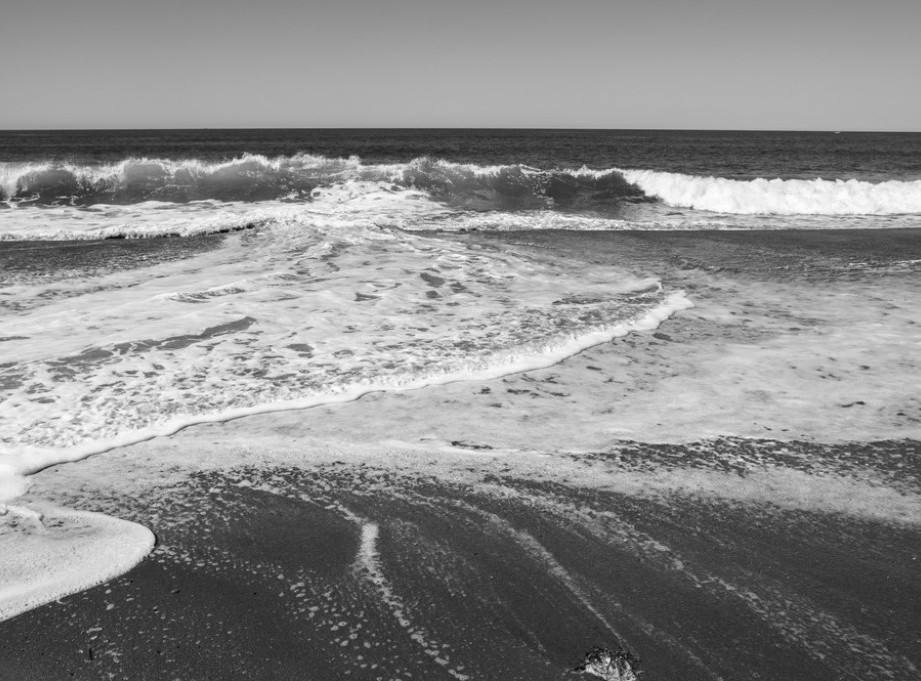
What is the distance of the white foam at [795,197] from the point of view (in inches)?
643

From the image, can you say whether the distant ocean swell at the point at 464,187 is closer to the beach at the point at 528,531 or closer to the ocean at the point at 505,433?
the ocean at the point at 505,433

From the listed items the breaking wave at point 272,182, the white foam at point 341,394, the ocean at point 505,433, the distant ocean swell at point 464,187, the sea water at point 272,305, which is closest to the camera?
the ocean at point 505,433

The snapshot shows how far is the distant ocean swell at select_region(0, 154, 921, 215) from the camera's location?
16.5 metres

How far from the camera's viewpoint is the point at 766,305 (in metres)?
6.16

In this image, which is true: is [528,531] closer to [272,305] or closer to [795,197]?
[272,305]

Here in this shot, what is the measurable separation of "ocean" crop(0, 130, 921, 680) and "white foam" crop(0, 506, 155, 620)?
0.01 metres

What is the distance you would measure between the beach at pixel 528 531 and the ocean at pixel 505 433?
1 cm

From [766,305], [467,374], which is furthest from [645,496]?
[766,305]

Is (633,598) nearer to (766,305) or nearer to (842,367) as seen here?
(842,367)

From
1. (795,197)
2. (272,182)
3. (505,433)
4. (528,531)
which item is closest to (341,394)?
(505,433)

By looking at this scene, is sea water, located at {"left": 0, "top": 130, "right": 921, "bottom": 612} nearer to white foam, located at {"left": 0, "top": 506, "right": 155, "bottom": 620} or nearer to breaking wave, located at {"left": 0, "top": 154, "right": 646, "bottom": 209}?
white foam, located at {"left": 0, "top": 506, "right": 155, "bottom": 620}

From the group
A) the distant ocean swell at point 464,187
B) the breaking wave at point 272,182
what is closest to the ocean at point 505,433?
the distant ocean swell at point 464,187

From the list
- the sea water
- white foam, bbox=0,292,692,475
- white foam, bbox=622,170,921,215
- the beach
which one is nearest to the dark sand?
the beach

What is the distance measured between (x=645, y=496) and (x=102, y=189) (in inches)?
722
